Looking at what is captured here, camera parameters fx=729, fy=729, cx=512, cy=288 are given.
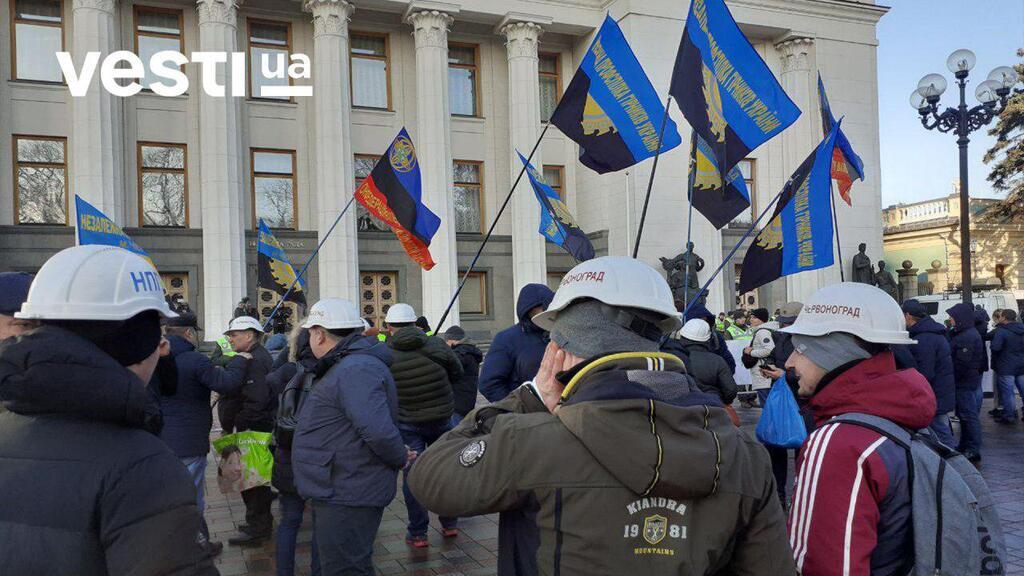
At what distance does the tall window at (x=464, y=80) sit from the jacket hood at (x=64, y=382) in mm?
25012

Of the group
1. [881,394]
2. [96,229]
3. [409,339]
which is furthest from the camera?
[96,229]

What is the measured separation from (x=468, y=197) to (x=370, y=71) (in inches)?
213

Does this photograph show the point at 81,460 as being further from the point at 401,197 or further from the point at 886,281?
the point at 886,281

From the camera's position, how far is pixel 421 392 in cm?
602

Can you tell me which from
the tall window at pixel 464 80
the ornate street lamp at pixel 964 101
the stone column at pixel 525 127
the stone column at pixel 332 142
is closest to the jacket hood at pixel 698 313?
the ornate street lamp at pixel 964 101

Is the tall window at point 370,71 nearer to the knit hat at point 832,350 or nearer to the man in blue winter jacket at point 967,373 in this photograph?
the man in blue winter jacket at point 967,373

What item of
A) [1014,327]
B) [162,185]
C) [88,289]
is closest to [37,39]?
[162,185]

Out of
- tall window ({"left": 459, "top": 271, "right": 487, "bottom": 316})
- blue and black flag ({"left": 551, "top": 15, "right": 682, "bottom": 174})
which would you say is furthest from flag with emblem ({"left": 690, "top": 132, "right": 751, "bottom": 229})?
tall window ({"left": 459, "top": 271, "right": 487, "bottom": 316})

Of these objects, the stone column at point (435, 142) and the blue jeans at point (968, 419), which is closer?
the blue jeans at point (968, 419)

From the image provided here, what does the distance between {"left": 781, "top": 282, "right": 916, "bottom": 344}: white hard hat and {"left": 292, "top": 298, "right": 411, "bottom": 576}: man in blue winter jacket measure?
2.37 metres

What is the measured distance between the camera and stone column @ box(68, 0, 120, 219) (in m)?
20.0

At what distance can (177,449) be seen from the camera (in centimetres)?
492

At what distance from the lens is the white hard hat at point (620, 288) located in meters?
1.72

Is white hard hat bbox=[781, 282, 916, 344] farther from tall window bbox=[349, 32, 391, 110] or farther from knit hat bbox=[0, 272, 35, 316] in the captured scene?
tall window bbox=[349, 32, 391, 110]
